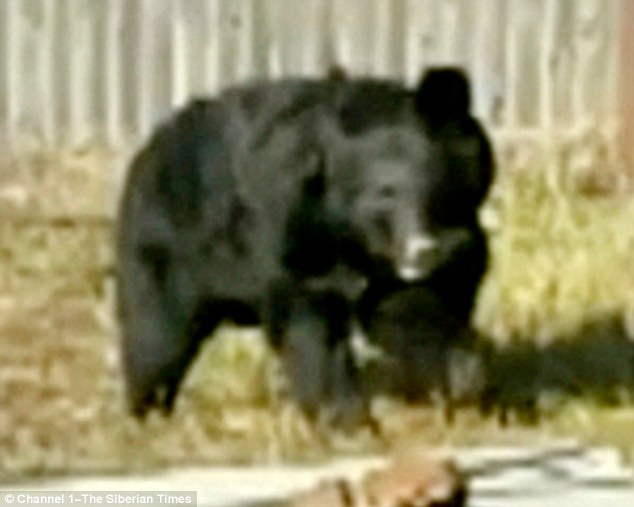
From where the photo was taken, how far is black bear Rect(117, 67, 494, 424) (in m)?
2.90

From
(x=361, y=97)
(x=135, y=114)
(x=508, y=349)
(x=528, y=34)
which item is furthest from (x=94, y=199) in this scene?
(x=361, y=97)

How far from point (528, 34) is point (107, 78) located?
5.61ft

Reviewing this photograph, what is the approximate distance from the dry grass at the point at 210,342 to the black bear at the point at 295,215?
0.16 meters

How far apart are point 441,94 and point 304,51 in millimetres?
3791

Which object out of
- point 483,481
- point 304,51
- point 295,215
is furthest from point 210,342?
point 304,51

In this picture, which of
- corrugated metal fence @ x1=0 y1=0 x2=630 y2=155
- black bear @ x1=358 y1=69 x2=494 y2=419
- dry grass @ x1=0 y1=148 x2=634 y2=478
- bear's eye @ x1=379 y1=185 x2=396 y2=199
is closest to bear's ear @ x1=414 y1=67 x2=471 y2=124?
black bear @ x1=358 y1=69 x2=494 y2=419

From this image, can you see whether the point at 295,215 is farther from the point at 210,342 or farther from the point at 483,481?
the point at 210,342

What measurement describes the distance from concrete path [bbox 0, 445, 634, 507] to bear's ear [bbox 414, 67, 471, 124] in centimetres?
60

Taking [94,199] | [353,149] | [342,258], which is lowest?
[94,199]

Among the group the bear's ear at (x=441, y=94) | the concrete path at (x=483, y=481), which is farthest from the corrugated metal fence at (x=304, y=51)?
the concrete path at (x=483, y=481)

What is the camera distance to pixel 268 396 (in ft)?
10.9

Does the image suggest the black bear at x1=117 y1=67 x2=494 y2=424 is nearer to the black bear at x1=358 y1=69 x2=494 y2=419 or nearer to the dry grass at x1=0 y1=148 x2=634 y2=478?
the black bear at x1=358 y1=69 x2=494 y2=419

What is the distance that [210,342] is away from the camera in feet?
12.2

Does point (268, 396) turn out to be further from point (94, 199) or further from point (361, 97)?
point (94, 199)
